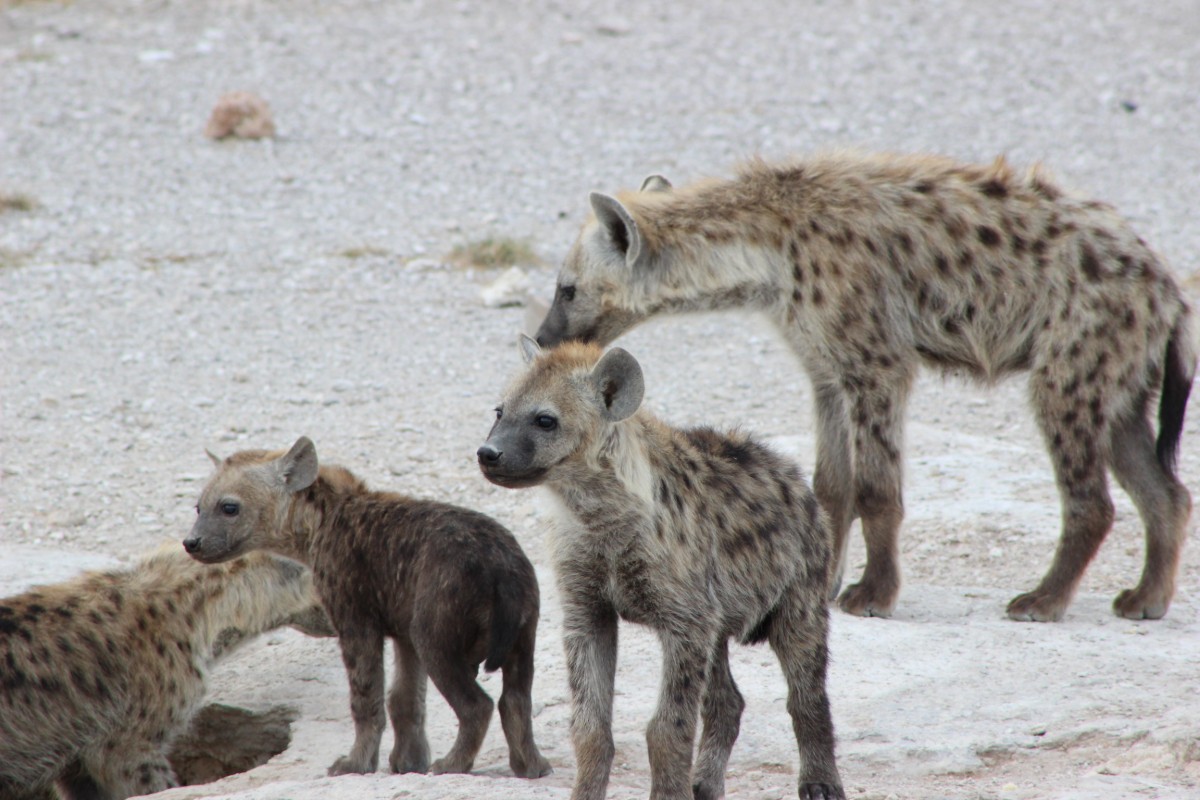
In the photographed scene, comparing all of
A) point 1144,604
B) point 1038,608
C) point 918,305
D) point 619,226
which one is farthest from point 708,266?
point 1144,604

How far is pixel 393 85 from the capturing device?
1177 cm

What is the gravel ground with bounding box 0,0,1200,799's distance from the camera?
4043mm

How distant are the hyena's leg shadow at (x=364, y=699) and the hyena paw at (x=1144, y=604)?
7.49ft

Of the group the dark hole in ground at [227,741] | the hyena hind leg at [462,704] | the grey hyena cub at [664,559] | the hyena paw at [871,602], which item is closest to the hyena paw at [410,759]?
the hyena hind leg at [462,704]

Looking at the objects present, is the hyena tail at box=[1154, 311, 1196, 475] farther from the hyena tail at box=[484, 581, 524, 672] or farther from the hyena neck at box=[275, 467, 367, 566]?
the hyena neck at box=[275, 467, 367, 566]

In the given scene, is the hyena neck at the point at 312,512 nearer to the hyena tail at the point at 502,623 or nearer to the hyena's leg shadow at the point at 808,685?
the hyena tail at the point at 502,623

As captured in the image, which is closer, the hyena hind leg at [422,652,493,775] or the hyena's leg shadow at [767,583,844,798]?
the hyena's leg shadow at [767,583,844,798]

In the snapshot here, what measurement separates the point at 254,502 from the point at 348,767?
75cm

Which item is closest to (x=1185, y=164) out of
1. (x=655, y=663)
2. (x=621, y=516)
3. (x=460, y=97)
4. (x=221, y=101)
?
(x=460, y=97)

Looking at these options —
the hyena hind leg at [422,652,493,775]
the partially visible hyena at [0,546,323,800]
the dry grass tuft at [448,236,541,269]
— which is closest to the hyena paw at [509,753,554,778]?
the hyena hind leg at [422,652,493,775]

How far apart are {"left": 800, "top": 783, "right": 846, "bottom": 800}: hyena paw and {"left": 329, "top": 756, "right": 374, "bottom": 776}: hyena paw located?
3.63 ft

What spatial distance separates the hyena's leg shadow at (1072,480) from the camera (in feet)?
15.1

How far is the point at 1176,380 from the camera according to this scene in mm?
4688

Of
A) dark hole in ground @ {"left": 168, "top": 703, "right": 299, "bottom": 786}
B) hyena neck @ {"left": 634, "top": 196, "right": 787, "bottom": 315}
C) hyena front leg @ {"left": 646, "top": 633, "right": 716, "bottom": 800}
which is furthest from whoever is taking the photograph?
hyena neck @ {"left": 634, "top": 196, "right": 787, "bottom": 315}
